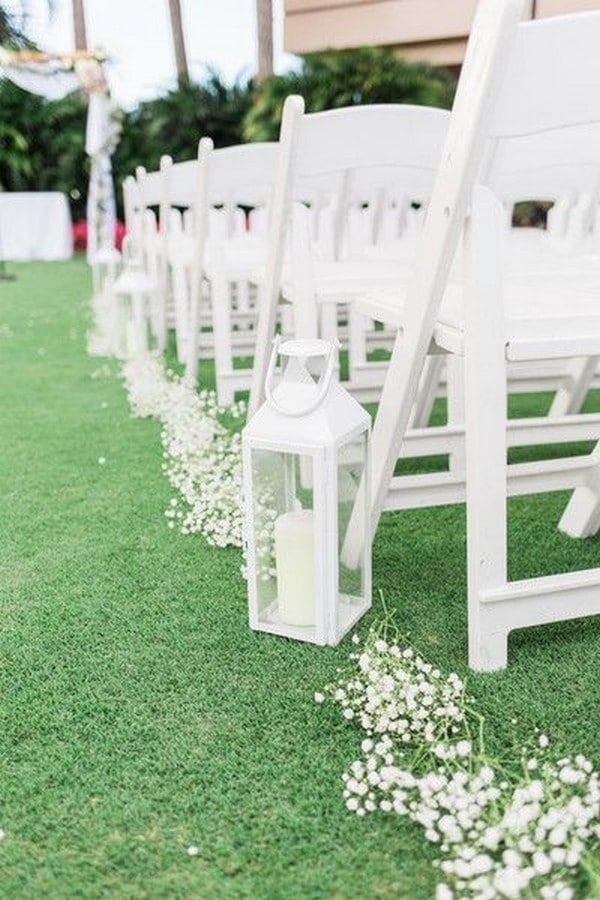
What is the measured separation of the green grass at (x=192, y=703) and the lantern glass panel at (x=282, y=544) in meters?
0.06

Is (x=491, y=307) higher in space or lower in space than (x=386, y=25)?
lower

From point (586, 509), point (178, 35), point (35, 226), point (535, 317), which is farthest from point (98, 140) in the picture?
point (535, 317)

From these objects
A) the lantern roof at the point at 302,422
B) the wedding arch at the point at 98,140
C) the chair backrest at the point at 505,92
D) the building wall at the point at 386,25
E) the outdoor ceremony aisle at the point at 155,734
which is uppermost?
the building wall at the point at 386,25

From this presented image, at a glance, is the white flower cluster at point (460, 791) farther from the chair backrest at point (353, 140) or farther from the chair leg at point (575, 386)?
the chair leg at point (575, 386)

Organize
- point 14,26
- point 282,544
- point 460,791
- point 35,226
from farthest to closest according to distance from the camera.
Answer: point 14,26 → point 35,226 → point 282,544 → point 460,791

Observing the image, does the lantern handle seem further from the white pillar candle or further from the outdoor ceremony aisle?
the white pillar candle

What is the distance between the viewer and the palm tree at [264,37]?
11.5 meters

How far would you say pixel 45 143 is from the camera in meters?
11.8

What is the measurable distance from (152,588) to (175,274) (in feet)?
8.19

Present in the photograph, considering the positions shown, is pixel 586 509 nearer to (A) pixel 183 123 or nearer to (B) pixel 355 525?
(B) pixel 355 525

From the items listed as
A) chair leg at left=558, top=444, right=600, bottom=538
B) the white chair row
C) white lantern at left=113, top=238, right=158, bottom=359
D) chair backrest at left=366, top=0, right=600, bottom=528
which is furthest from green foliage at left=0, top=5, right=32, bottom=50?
chair backrest at left=366, top=0, right=600, bottom=528

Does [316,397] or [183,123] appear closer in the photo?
[316,397]

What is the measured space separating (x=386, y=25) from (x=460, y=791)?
10326 millimetres

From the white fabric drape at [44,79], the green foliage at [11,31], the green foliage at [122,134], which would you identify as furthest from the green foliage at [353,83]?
the green foliage at [11,31]
